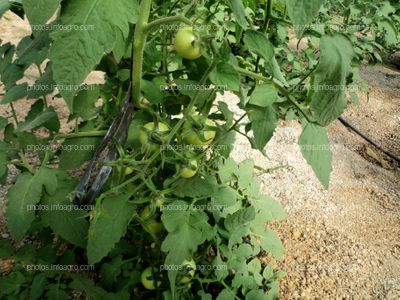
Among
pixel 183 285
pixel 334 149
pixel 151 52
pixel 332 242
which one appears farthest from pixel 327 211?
pixel 151 52

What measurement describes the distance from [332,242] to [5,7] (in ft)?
4.55

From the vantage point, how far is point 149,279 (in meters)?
1.16

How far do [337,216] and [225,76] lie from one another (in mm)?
1194

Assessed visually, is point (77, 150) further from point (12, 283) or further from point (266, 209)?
point (266, 209)

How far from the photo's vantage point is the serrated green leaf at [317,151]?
→ 77 centimetres

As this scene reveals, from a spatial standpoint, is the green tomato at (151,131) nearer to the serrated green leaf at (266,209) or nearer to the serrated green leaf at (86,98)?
the serrated green leaf at (86,98)

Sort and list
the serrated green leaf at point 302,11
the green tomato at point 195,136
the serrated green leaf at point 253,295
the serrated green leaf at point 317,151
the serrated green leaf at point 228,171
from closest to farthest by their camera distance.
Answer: the serrated green leaf at point 302,11 < the serrated green leaf at point 317,151 < the green tomato at point 195,136 < the serrated green leaf at point 253,295 < the serrated green leaf at point 228,171

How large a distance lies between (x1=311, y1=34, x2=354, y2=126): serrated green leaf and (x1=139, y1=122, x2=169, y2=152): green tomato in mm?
356

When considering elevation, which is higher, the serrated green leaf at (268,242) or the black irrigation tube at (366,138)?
the serrated green leaf at (268,242)

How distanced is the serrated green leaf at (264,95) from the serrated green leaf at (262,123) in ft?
0.11

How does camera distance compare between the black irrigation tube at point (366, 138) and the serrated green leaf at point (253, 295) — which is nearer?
the serrated green leaf at point (253, 295)

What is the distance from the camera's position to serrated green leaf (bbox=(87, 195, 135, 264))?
91 cm

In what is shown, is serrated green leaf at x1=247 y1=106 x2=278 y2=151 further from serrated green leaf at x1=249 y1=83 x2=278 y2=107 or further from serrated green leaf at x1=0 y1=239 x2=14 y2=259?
serrated green leaf at x1=0 y1=239 x2=14 y2=259

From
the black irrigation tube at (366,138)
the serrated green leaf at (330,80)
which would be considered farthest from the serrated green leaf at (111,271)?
the black irrigation tube at (366,138)
